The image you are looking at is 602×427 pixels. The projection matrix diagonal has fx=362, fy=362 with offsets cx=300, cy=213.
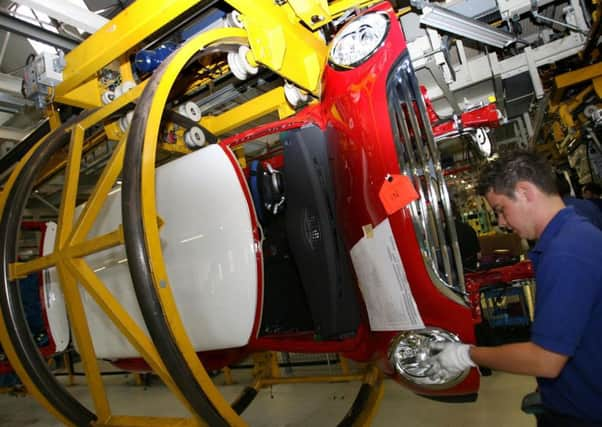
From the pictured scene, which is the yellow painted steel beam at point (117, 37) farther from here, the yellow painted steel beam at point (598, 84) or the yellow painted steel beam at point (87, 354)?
the yellow painted steel beam at point (598, 84)

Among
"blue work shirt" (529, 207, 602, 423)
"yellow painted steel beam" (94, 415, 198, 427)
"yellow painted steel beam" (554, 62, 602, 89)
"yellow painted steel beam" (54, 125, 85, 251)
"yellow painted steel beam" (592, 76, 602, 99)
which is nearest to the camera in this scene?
"blue work shirt" (529, 207, 602, 423)

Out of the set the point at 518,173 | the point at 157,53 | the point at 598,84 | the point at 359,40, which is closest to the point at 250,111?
the point at 157,53

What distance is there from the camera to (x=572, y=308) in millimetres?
1040

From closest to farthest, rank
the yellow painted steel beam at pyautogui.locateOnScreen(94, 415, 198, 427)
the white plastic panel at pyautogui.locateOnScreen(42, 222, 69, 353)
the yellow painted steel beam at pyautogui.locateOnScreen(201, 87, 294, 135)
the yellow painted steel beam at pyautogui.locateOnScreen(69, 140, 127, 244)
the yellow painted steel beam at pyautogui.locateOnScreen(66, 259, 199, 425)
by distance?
1. the yellow painted steel beam at pyautogui.locateOnScreen(66, 259, 199, 425)
2. the yellow painted steel beam at pyautogui.locateOnScreen(94, 415, 198, 427)
3. the yellow painted steel beam at pyautogui.locateOnScreen(69, 140, 127, 244)
4. the white plastic panel at pyautogui.locateOnScreen(42, 222, 69, 353)
5. the yellow painted steel beam at pyautogui.locateOnScreen(201, 87, 294, 135)

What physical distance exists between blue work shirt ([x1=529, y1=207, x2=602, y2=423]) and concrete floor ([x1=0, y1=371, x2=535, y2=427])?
1976 millimetres

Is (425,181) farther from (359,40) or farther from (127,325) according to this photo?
(127,325)

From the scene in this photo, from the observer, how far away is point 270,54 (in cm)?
200

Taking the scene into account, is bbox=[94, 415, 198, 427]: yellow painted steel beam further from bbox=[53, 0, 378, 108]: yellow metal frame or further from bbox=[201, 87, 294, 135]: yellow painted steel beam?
bbox=[201, 87, 294, 135]: yellow painted steel beam

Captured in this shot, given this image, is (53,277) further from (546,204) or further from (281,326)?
(546,204)

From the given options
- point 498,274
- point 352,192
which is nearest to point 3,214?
point 352,192

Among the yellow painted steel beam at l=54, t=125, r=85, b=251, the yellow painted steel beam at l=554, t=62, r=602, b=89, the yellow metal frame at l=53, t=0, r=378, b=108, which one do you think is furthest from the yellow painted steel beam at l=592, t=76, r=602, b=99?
the yellow painted steel beam at l=54, t=125, r=85, b=251

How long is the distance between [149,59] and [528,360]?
247cm

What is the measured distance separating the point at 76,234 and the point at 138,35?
1.10 meters

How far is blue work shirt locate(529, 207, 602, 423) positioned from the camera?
1042 millimetres
